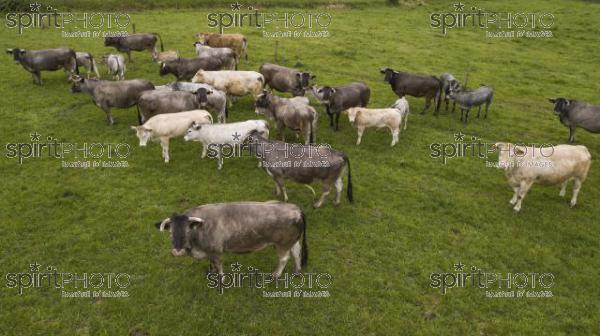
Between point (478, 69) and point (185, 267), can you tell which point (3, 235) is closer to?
point (185, 267)

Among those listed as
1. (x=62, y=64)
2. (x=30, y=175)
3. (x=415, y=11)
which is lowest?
(x=30, y=175)

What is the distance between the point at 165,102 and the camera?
50.6ft

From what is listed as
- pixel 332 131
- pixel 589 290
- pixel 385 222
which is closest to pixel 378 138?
pixel 332 131

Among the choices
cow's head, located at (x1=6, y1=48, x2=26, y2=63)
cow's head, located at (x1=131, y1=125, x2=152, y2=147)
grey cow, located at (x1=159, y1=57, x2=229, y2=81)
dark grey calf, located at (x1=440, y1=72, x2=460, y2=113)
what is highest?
cow's head, located at (x1=6, y1=48, x2=26, y2=63)

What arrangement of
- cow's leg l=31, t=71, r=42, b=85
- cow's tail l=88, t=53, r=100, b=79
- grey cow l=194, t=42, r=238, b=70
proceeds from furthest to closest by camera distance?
grey cow l=194, t=42, r=238, b=70, cow's tail l=88, t=53, r=100, b=79, cow's leg l=31, t=71, r=42, b=85

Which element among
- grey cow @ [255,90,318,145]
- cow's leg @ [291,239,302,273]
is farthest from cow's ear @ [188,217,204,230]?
grey cow @ [255,90,318,145]

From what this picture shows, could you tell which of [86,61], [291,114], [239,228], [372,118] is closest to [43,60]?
[86,61]

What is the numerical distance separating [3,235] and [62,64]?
12.3 meters

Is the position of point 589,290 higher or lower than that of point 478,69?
lower

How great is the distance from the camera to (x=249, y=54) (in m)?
27.1

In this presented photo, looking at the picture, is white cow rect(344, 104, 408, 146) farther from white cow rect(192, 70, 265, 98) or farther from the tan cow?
the tan cow

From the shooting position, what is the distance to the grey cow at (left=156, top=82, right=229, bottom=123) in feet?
51.4

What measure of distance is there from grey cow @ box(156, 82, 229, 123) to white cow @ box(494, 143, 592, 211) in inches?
384

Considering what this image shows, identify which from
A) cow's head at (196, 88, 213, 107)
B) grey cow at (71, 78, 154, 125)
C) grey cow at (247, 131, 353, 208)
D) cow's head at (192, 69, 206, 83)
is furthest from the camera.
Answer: cow's head at (192, 69, 206, 83)
